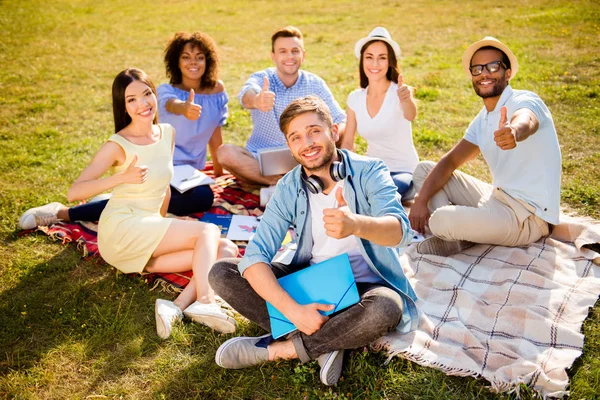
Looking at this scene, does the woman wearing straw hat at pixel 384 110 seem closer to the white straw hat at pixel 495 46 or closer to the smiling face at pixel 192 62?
the white straw hat at pixel 495 46

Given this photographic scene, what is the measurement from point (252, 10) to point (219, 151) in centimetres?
1515

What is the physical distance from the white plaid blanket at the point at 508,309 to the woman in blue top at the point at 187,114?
8.57ft

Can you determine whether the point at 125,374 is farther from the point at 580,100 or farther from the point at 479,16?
the point at 479,16

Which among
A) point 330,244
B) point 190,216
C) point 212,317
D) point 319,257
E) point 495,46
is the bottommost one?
point 212,317

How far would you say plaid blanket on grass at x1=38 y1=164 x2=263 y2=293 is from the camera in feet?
14.5

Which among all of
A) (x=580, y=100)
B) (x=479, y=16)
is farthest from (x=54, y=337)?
(x=479, y=16)

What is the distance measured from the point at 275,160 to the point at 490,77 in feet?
8.41

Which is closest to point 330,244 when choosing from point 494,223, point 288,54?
point 494,223

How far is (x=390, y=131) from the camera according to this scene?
5453 millimetres

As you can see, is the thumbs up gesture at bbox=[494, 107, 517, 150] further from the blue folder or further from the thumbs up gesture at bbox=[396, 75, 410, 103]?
the thumbs up gesture at bbox=[396, 75, 410, 103]

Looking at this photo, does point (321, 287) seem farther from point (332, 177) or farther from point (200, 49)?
point (200, 49)

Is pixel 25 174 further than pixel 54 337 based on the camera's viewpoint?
Yes

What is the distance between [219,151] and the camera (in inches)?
240

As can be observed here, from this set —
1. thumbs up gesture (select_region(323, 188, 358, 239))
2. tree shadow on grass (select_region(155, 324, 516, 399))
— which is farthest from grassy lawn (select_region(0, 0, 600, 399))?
thumbs up gesture (select_region(323, 188, 358, 239))
